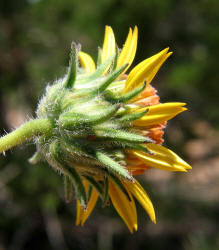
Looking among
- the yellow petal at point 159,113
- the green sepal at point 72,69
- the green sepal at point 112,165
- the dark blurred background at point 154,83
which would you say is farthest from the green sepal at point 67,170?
the dark blurred background at point 154,83

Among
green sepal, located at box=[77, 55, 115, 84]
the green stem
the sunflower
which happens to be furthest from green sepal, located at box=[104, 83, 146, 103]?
the green stem

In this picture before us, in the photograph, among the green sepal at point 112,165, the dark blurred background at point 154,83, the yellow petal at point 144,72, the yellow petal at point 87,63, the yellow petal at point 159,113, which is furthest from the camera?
the dark blurred background at point 154,83

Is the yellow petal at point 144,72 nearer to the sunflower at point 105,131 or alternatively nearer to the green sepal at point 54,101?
the sunflower at point 105,131

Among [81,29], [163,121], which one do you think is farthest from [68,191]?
[81,29]

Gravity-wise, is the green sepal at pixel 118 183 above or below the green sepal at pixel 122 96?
below

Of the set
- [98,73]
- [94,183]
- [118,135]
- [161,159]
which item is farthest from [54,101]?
[161,159]

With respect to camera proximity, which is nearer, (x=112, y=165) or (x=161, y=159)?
(x=112, y=165)

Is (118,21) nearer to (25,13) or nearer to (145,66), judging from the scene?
(25,13)

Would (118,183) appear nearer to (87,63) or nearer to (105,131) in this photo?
(105,131)
